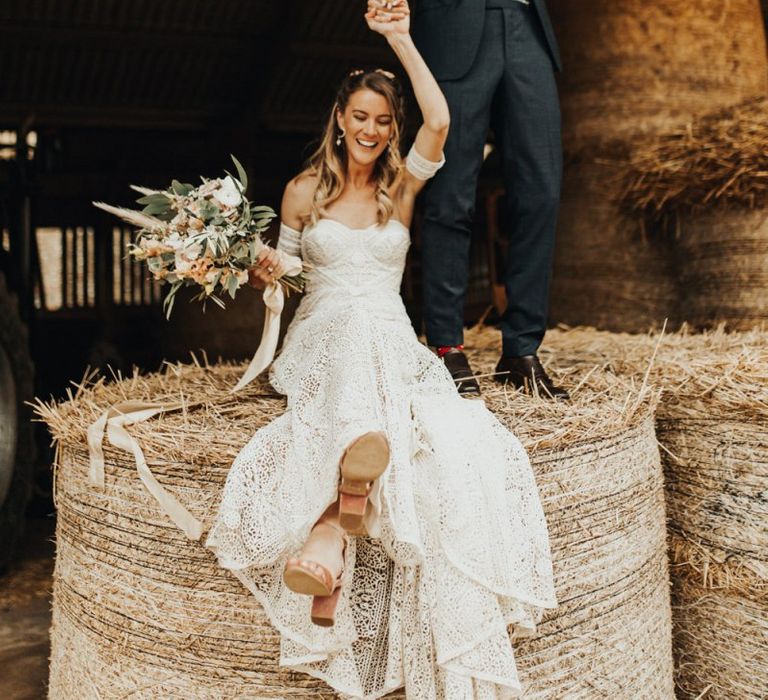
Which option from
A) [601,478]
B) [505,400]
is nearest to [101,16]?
[505,400]

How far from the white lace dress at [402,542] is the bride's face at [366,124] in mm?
898

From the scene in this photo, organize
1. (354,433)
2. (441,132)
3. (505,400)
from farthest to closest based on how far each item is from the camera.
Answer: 1. (441,132)
2. (505,400)
3. (354,433)

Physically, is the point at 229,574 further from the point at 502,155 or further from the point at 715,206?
the point at 715,206

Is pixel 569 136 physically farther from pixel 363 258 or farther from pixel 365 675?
pixel 365 675

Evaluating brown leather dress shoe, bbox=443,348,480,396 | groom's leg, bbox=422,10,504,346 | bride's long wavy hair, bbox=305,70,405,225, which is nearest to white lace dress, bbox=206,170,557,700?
brown leather dress shoe, bbox=443,348,480,396

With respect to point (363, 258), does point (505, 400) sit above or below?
below

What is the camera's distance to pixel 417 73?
95.7 inches

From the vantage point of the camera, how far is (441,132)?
2.53 metres

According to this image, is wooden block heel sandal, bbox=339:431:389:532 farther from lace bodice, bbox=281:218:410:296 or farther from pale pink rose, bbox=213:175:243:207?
lace bodice, bbox=281:218:410:296

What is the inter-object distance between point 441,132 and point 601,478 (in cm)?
110

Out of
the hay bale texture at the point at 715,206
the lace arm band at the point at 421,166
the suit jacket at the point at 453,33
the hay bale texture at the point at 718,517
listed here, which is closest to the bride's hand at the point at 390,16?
the suit jacket at the point at 453,33

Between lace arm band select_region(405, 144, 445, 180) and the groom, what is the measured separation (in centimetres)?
3

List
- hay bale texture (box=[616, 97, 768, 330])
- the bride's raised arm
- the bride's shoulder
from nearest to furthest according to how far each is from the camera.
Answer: the bride's raised arm < the bride's shoulder < hay bale texture (box=[616, 97, 768, 330])

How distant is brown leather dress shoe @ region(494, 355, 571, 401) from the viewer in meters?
2.47
